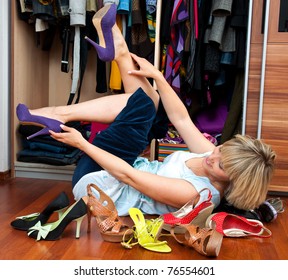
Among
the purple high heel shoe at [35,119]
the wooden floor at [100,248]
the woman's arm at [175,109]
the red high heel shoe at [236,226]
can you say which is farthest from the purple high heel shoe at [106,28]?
the red high heel shoe at [236,226]

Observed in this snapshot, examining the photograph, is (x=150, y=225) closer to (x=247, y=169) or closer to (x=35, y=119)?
(x=247, y=169)

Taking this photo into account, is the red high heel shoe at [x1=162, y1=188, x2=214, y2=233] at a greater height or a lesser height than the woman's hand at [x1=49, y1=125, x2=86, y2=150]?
lesser

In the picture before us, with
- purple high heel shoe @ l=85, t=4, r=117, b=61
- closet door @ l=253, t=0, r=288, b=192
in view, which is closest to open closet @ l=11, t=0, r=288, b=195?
closet door @ l=253, t=0, r=288, b=192

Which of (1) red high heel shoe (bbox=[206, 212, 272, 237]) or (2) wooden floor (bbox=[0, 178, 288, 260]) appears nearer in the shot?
(2) wooden floor (bbox=[0, 178, 288, 260])

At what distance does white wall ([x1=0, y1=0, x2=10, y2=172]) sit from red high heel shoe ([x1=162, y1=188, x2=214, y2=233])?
146 cm

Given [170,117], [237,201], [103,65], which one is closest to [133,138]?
[170,117]

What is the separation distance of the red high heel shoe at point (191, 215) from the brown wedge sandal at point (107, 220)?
0.18 m

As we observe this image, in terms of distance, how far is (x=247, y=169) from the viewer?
1.74m

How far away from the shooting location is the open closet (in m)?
2.58

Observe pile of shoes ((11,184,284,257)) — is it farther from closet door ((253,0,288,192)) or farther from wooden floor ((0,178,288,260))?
closet door ((253,0,288,192))

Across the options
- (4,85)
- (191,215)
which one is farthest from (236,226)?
(4,85)

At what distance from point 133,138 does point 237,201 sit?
0.57 meters

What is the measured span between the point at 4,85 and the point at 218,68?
4.70ft

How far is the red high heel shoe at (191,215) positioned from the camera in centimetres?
179
